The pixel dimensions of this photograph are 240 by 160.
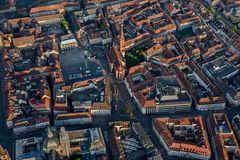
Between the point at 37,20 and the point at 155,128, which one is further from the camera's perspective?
the point at 37,20

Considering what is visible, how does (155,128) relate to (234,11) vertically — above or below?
below

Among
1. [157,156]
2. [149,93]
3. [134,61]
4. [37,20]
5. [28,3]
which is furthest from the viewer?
[28,3]

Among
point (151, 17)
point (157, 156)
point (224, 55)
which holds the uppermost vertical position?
point (151, 17)

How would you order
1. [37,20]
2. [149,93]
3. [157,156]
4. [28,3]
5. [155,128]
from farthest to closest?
[28,3] → [37,20] → [149,93] → [155,128] → [157,156]

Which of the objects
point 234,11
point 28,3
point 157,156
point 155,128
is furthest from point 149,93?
point 28,3

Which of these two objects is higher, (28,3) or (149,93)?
(28,3)

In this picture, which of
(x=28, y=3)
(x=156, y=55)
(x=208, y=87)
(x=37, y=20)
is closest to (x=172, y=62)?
(x=156, y=55)

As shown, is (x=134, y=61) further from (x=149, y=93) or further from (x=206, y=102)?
(x=206, y=102)

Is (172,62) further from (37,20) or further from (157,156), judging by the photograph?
(37,20)

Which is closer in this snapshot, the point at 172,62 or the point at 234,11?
the point at 172,62

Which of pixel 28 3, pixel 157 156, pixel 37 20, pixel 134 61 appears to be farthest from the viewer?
pixel 28 3
